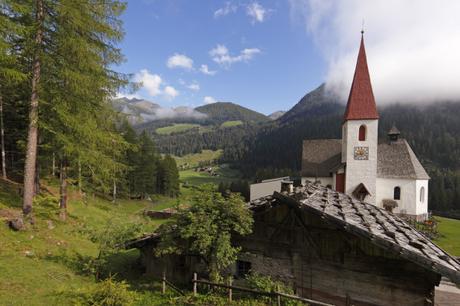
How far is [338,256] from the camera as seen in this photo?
9570mm

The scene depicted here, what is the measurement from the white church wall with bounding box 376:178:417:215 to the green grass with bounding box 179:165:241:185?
88483mm

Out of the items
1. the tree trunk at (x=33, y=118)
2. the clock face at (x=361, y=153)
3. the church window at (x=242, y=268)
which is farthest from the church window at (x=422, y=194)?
the tree trunk at (x=33, y=118)

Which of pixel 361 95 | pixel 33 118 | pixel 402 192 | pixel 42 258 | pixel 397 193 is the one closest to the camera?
pixel 42 258

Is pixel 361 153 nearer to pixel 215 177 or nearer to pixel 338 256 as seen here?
pixel 338 256

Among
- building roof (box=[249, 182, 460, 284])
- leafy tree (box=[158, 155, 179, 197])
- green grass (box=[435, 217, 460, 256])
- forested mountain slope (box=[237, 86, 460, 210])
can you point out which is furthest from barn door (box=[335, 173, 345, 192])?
forested mountain slope (box=[237, 86, 460, 210])

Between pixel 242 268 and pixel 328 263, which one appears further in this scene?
pixel 242 268

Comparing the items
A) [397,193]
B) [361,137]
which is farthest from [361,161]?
[397,193]

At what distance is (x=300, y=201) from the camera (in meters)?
9.76

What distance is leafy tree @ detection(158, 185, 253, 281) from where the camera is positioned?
9328 mm

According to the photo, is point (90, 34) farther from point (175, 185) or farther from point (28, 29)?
point (175, 185)

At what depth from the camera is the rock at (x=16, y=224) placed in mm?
12562

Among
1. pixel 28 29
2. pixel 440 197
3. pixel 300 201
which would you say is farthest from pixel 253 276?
pixel 440 197

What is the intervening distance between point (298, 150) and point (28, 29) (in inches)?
5777

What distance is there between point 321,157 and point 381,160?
835 cm
